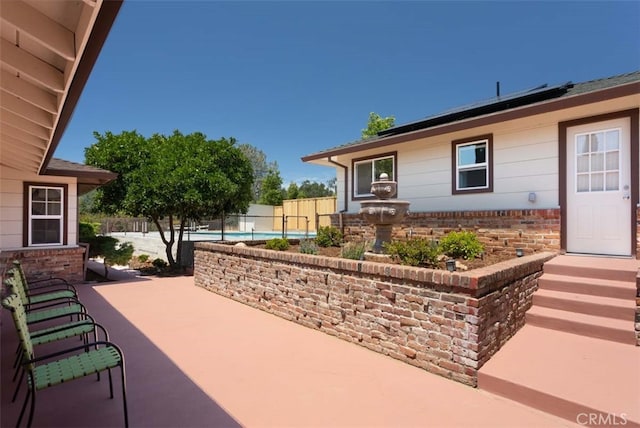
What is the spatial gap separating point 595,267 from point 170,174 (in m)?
9.78

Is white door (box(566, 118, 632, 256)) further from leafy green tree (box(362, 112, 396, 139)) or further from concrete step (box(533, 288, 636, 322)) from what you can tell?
leafy green tree (box(362, 112, 396, 139))

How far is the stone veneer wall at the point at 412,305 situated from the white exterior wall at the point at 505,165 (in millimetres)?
1565

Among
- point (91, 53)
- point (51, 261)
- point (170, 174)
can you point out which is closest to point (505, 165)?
point (91, 53)

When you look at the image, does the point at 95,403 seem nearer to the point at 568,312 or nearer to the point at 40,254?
the point at 568,312

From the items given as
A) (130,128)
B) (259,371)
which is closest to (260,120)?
(130,128)

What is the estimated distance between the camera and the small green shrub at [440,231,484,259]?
18.8ft

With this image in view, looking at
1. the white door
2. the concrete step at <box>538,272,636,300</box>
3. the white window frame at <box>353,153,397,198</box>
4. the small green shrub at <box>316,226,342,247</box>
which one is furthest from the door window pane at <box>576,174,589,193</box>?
the small green shrub at <box>316,226,342,247</box>

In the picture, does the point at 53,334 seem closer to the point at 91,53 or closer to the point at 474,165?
the point at 91,53

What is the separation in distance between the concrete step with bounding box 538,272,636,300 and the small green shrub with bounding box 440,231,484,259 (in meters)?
1.08

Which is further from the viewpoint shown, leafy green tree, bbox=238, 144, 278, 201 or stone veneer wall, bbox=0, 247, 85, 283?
leafy green tree, bbox=238, 144, 278, 201

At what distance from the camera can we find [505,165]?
22.4ft

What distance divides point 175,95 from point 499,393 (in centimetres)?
2084

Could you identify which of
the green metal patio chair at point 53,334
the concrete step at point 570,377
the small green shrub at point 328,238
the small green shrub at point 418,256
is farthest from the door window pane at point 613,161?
the green metal patio chair at point 53,334

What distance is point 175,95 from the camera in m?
19.1
